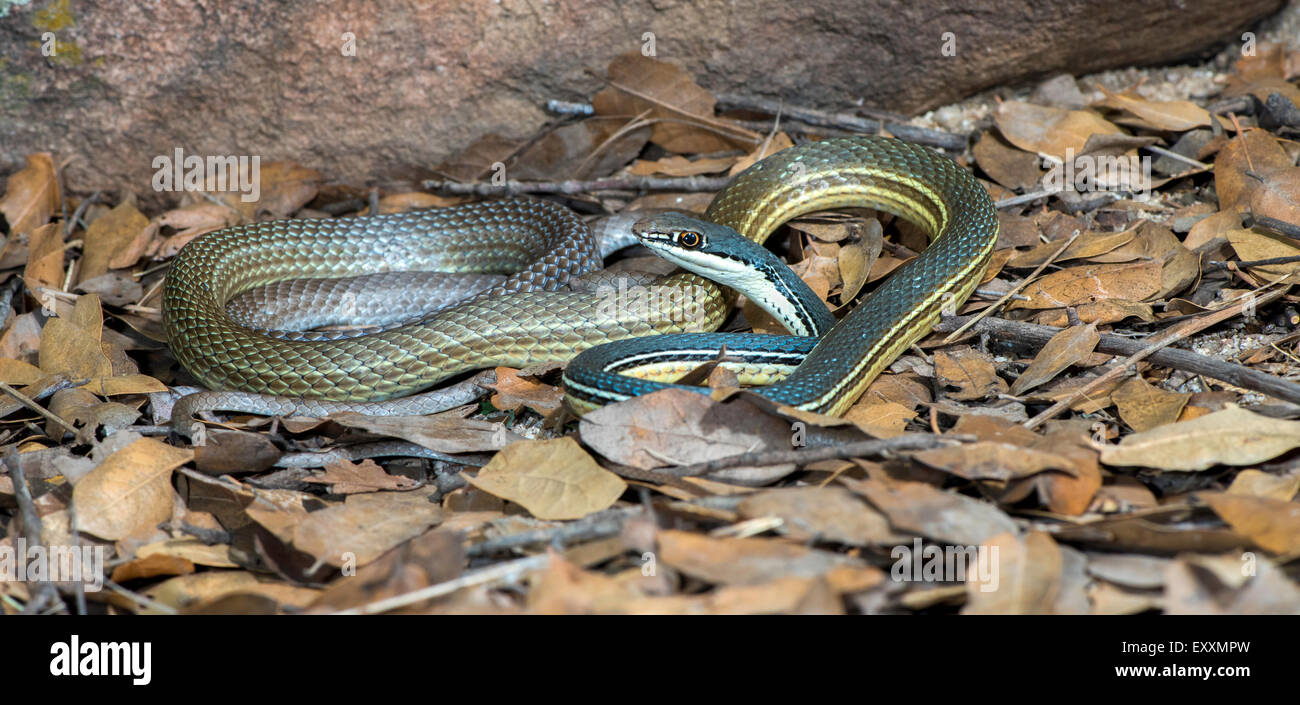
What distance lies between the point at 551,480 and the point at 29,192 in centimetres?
425

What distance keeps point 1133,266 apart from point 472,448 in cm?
343

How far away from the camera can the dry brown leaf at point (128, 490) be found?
363 cm

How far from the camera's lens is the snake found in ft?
14.5

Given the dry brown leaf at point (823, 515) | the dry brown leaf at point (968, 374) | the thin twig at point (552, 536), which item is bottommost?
the thin twig at point (552, 536)

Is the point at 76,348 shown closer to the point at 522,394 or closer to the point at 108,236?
the point at 108,236

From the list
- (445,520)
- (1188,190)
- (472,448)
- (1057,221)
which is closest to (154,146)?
(472,448)

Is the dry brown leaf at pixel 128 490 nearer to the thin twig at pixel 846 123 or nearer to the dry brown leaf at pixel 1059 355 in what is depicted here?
the dry brown leaf at pixel 1059 355

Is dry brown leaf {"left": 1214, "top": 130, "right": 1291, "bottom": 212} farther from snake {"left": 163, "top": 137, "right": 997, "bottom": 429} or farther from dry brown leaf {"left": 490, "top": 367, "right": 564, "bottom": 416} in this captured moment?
dry brown leaf {"left": 490, "top": 367, "right": 564, "bottom": 416}

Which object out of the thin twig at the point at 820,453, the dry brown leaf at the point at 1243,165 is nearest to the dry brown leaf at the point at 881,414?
the thin twig at the point at 820,453

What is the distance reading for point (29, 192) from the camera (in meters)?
5.76

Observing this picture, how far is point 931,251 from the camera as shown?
4.84m

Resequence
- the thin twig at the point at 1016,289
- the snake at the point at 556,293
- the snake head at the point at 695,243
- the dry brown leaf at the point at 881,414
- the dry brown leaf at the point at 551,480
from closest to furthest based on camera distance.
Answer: the dry brown leaf at the point at 551,480 → the dry brown leaf at the point at 881,414 → the snake at the point at 556,293 → the thin twig at the point at 1016,289 → the snake head at the point at 695,243

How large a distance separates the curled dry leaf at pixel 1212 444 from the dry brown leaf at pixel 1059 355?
31.0 inches
